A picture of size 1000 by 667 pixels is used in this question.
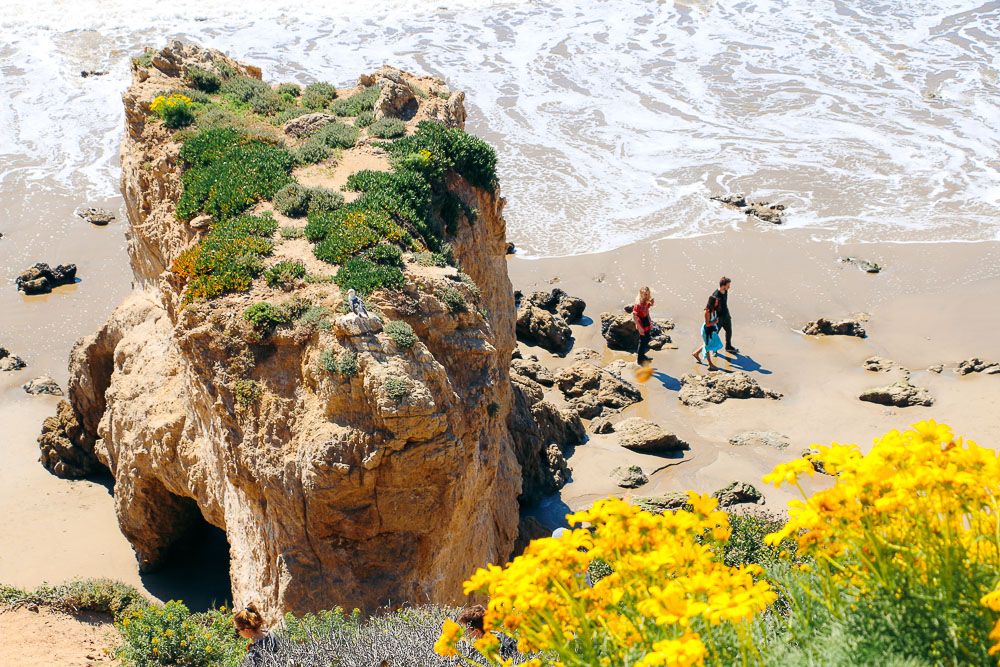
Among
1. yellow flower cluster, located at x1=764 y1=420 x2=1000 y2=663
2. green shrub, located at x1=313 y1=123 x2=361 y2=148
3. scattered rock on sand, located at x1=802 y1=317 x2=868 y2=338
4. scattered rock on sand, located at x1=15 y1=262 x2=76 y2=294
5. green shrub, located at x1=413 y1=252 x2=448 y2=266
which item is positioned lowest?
scattered rock on sand, located at x1=15 y1=262 x2=76 y2=294

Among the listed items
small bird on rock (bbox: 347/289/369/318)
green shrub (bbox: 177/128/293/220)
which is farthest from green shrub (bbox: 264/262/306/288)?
green shrub (bbox: 177/128/293/220)

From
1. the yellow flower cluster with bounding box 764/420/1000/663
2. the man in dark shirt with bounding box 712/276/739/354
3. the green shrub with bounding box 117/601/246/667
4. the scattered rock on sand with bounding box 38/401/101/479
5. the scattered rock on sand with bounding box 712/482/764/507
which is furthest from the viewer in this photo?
the man in dark shirt with bounding box 712/276/739/354

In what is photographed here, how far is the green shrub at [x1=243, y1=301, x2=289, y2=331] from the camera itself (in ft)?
27.8

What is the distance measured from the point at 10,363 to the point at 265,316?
435 inches

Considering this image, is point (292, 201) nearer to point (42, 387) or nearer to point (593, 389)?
point (593, 389)

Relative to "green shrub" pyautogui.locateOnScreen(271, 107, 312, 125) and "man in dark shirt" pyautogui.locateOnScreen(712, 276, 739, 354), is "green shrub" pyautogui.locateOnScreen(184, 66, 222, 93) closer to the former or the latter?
"green shrub" pyautogui.locateOnScreen(271, 107, 312, 125)

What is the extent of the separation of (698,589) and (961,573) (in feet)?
3.86

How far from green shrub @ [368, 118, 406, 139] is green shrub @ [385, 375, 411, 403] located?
6085 mm

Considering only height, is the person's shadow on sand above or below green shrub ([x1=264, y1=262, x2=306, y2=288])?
below

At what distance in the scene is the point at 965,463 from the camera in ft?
11.0

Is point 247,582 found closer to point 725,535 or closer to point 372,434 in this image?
point 372,434

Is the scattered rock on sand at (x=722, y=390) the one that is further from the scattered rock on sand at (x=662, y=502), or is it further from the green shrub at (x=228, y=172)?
the green shrub at (x=228, y=172)

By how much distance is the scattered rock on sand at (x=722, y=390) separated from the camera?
45.1 feet

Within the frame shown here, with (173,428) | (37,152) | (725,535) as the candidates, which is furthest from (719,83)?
(725,535)
